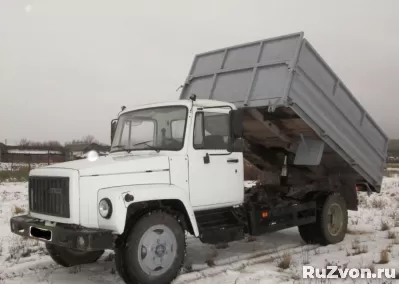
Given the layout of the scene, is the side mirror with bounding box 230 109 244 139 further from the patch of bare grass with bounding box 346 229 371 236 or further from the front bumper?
the patch of bare grass with bounding box 346 229 371 236

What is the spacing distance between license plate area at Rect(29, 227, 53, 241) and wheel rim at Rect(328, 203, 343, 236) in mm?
5122

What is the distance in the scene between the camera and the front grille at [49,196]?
16.0ft

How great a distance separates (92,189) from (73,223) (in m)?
0.45

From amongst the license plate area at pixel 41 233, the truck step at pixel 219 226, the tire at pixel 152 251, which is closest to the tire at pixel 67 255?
the license plate area at pixel 41 233

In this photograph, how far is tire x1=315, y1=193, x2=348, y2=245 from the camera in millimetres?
7480

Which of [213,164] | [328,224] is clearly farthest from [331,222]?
[213,164]

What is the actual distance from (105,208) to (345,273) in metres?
3.28

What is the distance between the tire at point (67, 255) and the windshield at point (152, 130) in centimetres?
162

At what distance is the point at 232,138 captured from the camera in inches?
236

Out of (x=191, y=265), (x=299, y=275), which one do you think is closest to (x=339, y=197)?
(x=299, y=275)

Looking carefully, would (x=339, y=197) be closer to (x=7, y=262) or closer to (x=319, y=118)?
(x=319, y=118)

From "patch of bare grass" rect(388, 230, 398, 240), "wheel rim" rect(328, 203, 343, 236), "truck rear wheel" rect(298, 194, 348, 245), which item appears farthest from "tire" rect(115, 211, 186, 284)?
"patch of bare grass" rect(388, 230, 398, 240)

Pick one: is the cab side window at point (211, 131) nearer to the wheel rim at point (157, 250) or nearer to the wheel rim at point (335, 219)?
the wheel rim at point (157, 250)

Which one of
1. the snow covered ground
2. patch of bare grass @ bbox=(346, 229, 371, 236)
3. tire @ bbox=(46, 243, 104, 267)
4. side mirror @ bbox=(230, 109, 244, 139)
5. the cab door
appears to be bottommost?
patch of bare grass @ bbox=(346, 229, 371, 236)
